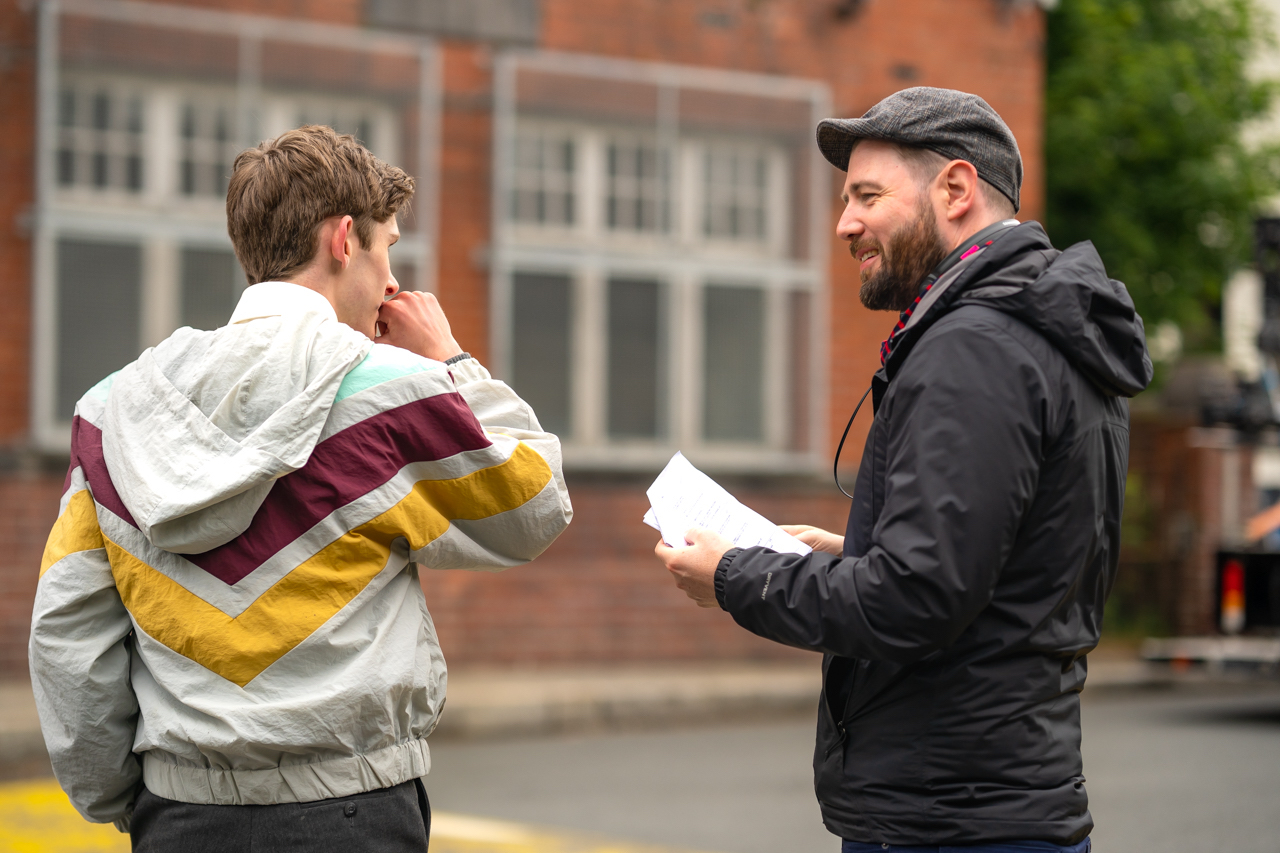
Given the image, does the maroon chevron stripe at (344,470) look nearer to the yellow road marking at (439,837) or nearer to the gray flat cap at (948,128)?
the gray flat cap at (948,128)

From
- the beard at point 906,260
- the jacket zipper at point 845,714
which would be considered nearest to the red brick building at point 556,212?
the beard at point 906,260

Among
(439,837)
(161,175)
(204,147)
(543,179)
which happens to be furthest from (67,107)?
(439,837)

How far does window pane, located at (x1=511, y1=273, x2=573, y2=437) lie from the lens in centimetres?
1108

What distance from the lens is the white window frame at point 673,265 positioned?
36.3 feet

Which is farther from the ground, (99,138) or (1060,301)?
(99,138)

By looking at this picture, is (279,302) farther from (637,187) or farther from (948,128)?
(637,187)

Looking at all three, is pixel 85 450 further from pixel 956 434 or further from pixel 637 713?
pixel 637 713

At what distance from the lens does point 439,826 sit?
6.22m

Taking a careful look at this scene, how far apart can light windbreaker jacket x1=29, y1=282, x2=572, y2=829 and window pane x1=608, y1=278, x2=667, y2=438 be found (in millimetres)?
9297

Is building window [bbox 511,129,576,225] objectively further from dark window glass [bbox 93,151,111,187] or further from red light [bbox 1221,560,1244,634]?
red light [bbox 1221,560,1244,634]

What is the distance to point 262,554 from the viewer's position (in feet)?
6.42

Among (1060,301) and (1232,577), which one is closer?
(1060,301)

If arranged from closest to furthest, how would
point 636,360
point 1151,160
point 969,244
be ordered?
point 969,244, point 636,360, point 1151,160

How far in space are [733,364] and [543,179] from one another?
2.13 m
